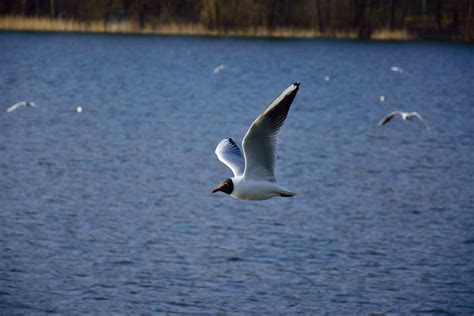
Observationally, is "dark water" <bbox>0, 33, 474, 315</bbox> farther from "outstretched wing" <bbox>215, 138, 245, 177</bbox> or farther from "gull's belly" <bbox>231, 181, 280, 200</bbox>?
"gull's belly" <bbox>231, 181, 280, 200</bbox>

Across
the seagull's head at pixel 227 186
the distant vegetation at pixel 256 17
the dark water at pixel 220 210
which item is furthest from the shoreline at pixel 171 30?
the seagull's head at pixel 227 186

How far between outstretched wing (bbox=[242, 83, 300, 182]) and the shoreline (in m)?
49.6

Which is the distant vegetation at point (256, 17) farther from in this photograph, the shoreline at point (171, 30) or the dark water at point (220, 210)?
the dark water at point (220, 210)

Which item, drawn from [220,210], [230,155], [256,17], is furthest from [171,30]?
[230,155]

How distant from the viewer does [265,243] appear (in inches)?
607

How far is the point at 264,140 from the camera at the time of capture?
31.9ft

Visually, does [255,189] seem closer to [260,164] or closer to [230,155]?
[260,164]

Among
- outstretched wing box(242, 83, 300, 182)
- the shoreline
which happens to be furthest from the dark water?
the shoreline

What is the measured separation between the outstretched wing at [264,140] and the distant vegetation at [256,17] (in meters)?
48.5

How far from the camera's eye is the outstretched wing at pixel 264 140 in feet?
30.2

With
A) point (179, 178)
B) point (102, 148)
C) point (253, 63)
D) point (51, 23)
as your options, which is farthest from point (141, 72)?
point (179, 178)

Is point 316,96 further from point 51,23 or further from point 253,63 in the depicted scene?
point 51,23

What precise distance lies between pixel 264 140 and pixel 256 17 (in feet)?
169

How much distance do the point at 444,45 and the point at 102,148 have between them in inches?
1774
